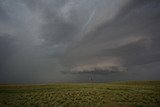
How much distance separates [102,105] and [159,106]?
11399mm

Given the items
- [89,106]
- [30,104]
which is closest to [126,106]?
[89,106]

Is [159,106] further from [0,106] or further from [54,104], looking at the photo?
[0,106]

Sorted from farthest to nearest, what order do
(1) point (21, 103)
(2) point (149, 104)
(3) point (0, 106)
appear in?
1. (1) point (21, 103)
2. (2) point (149, 104)
3. (3) point (0, 106)

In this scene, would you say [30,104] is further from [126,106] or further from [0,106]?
[126,106]

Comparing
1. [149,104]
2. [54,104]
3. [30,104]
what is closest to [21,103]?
[30,104]

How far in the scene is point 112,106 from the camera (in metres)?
34.2

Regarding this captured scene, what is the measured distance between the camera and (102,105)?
35312mm

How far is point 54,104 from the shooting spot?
36438 millimetres

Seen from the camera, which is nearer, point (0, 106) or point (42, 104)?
point (0, 106)

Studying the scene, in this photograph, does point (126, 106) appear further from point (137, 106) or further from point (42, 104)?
point (42, 104)

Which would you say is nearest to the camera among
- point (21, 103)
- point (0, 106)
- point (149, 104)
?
point (0, 106)

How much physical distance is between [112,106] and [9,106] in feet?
70.1

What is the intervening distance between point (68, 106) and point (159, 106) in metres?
18.6

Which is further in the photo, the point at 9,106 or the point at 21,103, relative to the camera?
the point at 21,103
